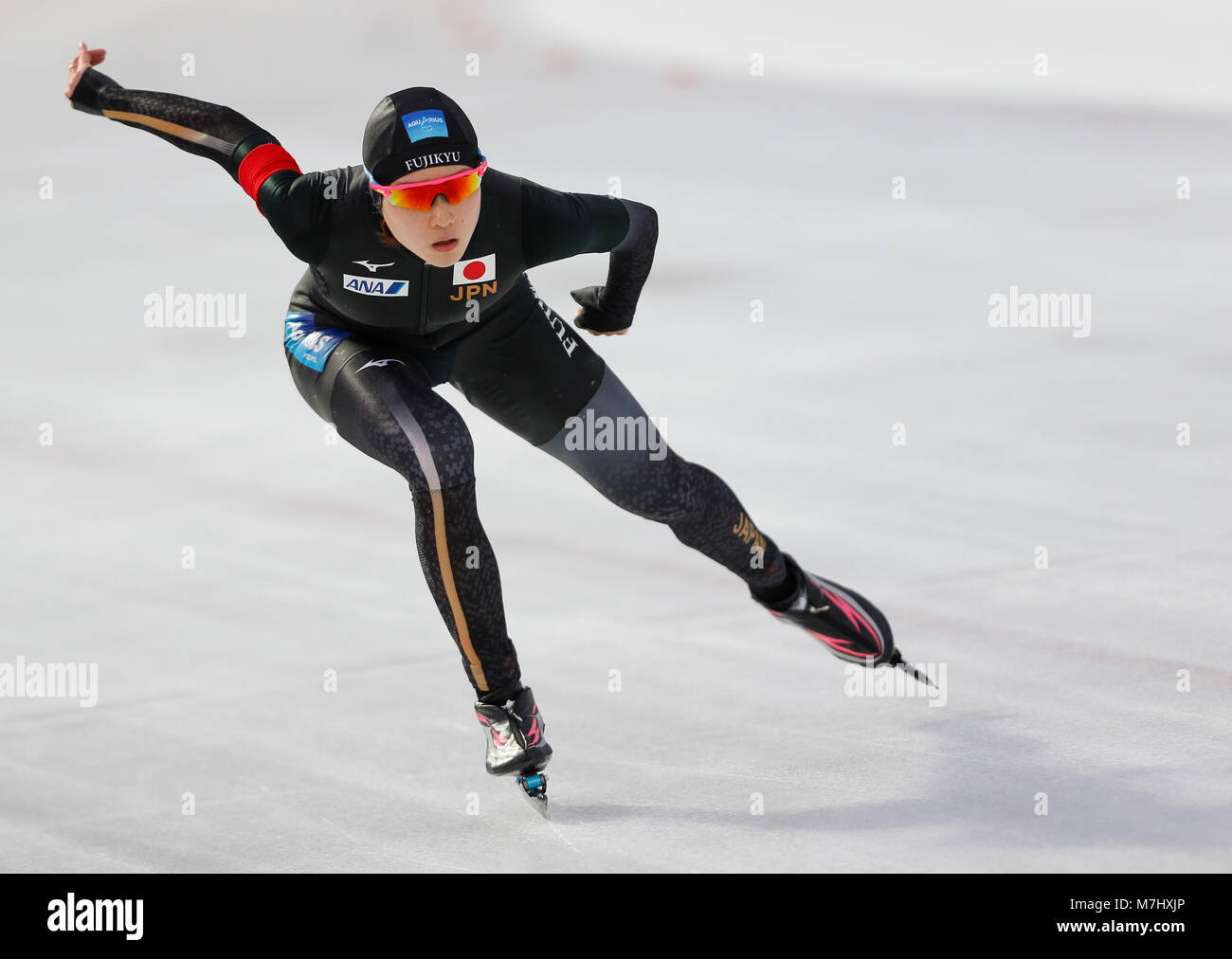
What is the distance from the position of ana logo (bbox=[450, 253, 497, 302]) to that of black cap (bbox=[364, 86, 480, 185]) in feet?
0.81

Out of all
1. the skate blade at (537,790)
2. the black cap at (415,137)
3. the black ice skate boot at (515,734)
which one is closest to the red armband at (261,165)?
the black cap at (415,137)

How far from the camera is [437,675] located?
4.33m

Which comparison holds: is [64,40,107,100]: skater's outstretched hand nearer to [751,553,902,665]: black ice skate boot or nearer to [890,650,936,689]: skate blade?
[751,553,902,665]: black ice skate boot

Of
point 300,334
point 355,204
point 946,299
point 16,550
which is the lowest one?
point 16,550

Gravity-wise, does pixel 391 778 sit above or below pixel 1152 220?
below

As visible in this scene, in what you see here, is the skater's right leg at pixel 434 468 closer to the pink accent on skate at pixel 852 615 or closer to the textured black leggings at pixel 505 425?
the textured black leggings at pixel 505 425

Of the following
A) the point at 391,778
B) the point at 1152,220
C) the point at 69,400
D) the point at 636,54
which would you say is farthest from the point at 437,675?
the point at 636,54

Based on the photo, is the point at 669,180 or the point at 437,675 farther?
the point at 669,180

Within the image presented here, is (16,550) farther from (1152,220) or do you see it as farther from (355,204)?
(1152,220)

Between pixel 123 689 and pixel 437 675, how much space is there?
821 mm

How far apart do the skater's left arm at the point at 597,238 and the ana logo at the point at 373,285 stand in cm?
31

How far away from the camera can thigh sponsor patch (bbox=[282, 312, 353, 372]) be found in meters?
3.63

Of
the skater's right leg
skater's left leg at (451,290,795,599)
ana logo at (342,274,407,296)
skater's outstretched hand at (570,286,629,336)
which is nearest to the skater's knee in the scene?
the skater's right leg

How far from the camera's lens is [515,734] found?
3.52 meters
